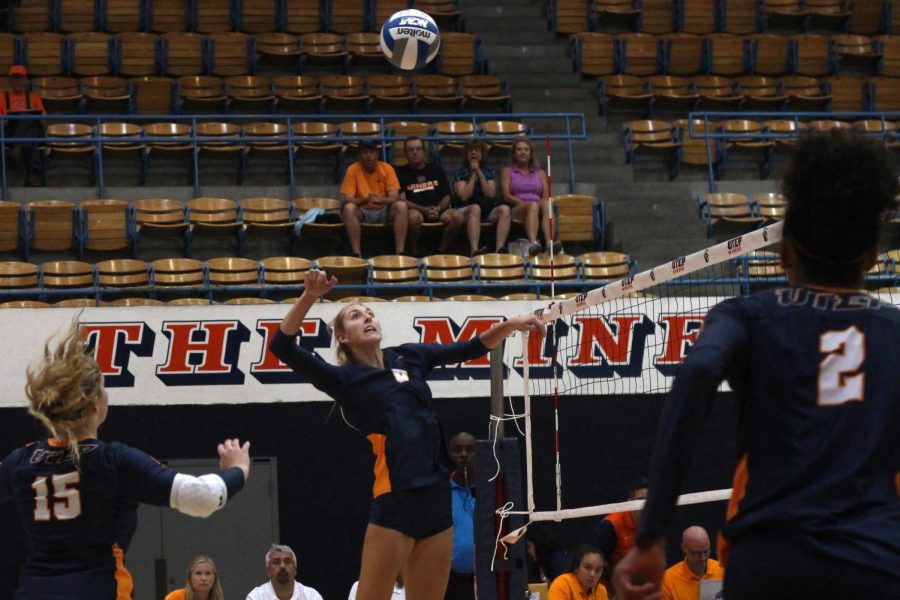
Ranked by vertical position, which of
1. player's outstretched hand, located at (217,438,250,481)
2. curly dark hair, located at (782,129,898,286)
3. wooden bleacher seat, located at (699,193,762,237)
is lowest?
player's outstretched hand, located at (217,438,250,481)

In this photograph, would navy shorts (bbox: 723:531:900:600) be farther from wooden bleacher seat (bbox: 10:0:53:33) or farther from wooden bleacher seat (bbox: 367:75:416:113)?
wooden bleacher seat (bbox: 10:0:53:33)

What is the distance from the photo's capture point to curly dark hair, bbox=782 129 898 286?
104 inches

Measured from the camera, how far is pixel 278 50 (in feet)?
59.6

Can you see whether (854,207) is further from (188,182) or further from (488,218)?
(188,182)

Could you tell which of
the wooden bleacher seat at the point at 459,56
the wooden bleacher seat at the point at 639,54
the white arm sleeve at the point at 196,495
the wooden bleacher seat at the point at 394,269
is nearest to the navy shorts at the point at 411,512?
the white arm sleeve at the point at 196,495

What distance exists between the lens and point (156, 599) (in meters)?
12.2

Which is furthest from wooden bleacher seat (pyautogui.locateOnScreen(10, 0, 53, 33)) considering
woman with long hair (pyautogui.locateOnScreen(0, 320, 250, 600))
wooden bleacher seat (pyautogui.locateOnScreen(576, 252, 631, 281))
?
woman with long hair (pyautogui.locateOnScreen(0, 320, 250, 600))

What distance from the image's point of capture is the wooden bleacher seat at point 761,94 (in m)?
18.3

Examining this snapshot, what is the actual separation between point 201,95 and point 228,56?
1.12 metres

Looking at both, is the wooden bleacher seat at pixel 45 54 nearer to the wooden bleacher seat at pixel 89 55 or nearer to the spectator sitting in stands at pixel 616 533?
the wooden bleacher seat at pixel 89 55

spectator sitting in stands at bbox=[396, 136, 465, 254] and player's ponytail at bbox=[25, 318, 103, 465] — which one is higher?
spectator sitting in stands at bbox=[396, 136, 465, 254]

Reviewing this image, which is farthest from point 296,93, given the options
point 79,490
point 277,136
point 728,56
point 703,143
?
point 79,490

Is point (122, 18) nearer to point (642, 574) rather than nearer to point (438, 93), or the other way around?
point (438, 93)

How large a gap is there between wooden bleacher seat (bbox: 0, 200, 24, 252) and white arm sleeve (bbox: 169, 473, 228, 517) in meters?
11.0
